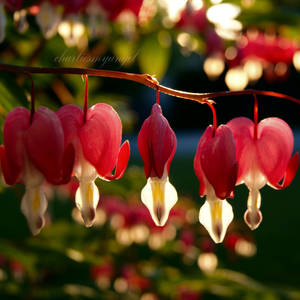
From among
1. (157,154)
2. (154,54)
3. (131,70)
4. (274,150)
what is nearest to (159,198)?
(157,154)

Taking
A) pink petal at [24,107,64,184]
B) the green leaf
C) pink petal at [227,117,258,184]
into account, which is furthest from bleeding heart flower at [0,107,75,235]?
the green leaf

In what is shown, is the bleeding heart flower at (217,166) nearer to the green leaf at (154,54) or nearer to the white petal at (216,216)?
the white petal at (216,216)

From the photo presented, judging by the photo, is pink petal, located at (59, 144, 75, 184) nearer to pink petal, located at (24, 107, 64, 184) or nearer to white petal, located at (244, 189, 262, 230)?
pink petal, located at (24, 107, 64, 184)

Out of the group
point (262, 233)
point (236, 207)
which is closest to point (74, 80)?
point (262, 233)

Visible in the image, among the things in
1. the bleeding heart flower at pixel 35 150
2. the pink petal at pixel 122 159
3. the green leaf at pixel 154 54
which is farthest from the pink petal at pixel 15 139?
the green leaf at pixel 154 54

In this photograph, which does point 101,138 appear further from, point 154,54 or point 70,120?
point 154,54

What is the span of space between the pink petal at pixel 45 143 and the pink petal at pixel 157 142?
0.31ft

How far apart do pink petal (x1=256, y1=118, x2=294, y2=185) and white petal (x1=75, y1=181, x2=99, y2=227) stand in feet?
0.68

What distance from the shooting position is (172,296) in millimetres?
2133

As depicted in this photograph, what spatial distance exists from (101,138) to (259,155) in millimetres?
200

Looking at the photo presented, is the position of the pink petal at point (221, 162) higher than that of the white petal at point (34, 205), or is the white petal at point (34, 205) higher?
the pink petal at point (221, 162)

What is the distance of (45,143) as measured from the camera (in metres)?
0.62

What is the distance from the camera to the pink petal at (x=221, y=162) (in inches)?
26.3

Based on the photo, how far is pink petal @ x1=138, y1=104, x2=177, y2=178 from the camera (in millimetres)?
646
